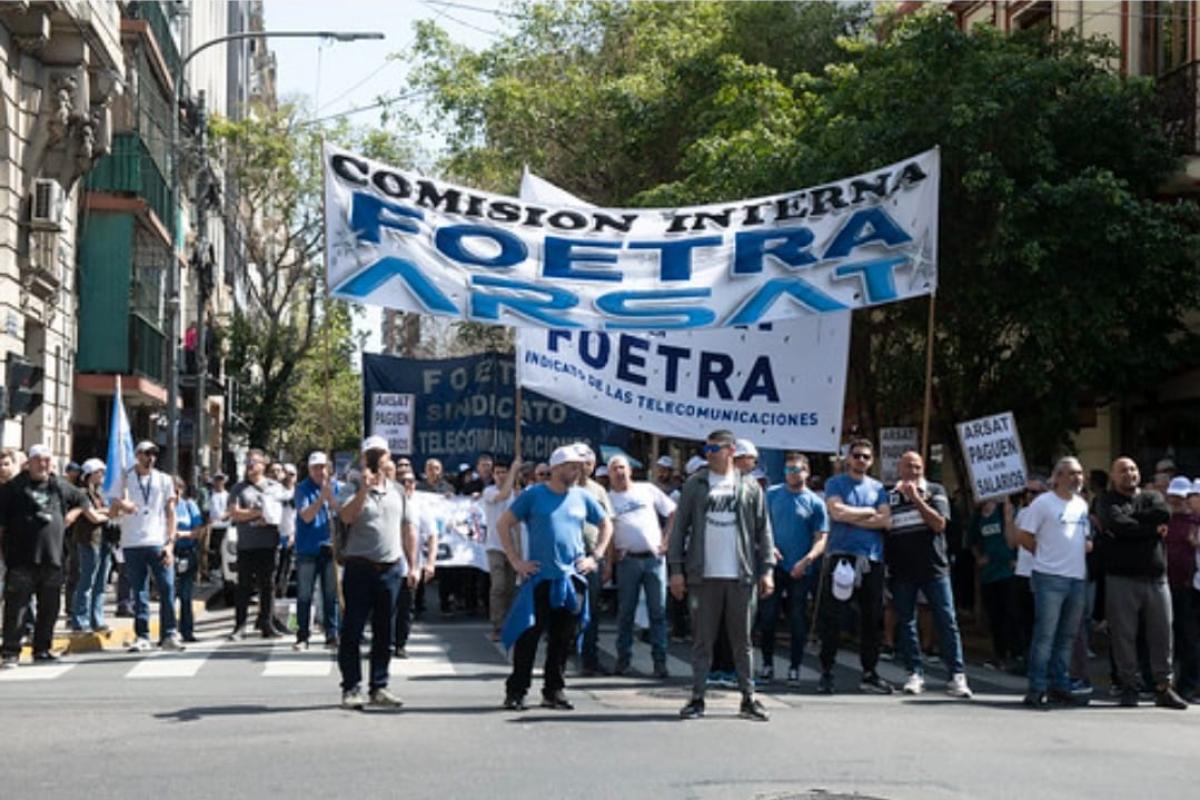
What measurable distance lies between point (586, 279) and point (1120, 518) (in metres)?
4.72

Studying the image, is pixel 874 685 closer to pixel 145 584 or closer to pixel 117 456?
pixel 145 584

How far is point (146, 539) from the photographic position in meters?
17.0

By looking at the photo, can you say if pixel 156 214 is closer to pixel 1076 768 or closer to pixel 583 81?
pixel 583 81

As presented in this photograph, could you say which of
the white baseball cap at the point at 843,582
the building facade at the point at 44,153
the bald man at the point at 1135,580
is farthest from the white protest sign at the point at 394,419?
the bald man at the point at 1135,580

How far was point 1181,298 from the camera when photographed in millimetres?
21750

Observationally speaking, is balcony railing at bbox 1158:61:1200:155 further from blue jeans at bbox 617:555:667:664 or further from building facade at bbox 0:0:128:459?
building facade at bbox 0:0:128:459

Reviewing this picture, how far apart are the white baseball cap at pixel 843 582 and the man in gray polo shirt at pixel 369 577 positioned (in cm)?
349

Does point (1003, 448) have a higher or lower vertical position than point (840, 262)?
lower

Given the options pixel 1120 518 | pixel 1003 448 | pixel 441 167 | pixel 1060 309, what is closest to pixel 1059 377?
pixel 1060 309

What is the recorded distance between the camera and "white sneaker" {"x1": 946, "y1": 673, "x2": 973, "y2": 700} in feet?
44.7

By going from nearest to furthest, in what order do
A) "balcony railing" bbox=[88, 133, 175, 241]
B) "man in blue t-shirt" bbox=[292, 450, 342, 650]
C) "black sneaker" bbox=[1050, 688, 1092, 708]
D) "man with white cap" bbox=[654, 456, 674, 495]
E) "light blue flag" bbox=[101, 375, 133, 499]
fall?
"black sneaker" bbox=[1050, 688, 1092, 708], "man in blue t-shirt" bbox=[292, 450, 342, 650], "light blue flag" bbox=[101, 375, 133, 499], "man with white cap" bbox=[654, 456, 674, 495], "balcony railing" bbox=[88, 133, 175, 241]

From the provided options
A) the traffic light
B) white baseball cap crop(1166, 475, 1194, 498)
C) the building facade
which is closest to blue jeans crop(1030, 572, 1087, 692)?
white baseball cap crop(1166, 475, 1194, 498)

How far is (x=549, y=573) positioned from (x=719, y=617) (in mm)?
1168

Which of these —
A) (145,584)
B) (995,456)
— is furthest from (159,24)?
(995,456)
